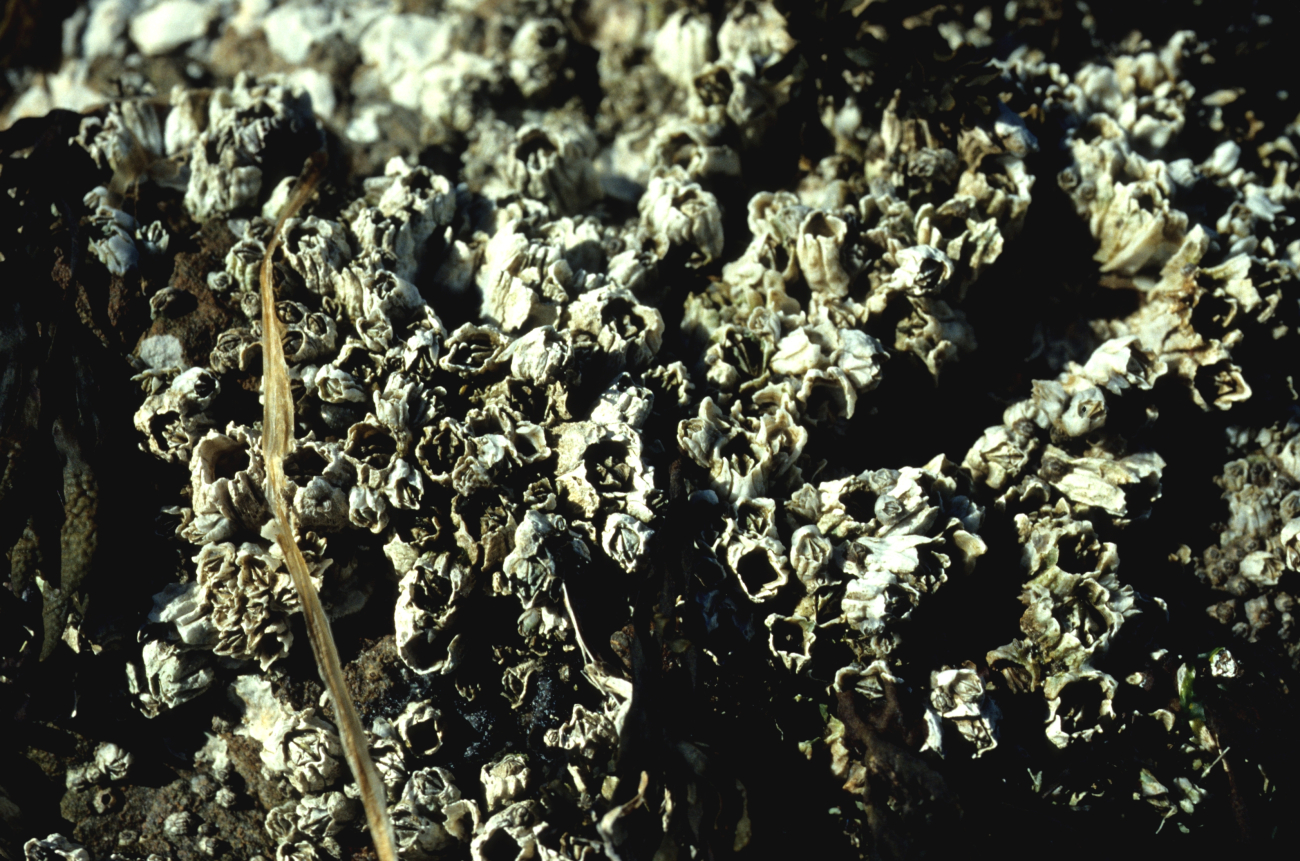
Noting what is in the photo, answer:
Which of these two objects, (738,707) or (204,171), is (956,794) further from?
(204,171)

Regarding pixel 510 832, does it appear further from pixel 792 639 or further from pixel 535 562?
pixel 792 639

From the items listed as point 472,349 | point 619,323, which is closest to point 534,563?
point 472,349

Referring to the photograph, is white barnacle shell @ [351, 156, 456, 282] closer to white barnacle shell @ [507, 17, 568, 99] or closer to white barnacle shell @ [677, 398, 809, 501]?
white barnacle shell @ [507, 17, 568, 99]

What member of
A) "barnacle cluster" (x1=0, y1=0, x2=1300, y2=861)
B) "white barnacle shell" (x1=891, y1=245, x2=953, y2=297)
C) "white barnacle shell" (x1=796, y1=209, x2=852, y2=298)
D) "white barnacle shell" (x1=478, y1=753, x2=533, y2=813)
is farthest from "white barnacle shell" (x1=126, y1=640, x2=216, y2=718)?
"white barnacle shell" (x1=891, y1=245, x2=953, y2=297)

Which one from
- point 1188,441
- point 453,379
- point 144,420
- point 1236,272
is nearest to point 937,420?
point 1188,441

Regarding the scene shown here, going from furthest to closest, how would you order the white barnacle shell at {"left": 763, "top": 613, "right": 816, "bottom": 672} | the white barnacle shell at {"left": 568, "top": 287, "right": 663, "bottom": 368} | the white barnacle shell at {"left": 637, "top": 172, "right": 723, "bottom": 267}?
the white barnacle shell at {"left": 637, "top": 172, "right": 723, "bottom": 267} < the white barnacle shell at {"left": 568, "top": 287, "right": 663, "bottom": 368} < the white barnacle shell at {"left": 763, "top": 613, "right": 816, "bottom": 672}

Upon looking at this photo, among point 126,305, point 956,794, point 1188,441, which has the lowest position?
point 956,794
